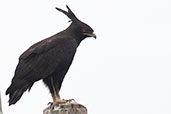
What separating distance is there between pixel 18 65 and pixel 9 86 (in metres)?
0.60

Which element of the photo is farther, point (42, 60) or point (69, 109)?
point (42, 60)

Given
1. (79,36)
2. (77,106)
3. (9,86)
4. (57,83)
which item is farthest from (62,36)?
(77,106)

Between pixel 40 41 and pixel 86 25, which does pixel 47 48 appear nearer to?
pixel 40 41

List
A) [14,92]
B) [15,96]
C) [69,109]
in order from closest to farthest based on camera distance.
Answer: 1. [69,109]
2. [15,96]
3. [14,92]

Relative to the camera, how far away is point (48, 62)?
748 cm

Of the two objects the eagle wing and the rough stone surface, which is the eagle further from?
the rough stone surface

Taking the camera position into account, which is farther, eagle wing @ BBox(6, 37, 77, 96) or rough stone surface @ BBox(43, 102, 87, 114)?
eagle wing @ BBox(6, 37, 77, 96)

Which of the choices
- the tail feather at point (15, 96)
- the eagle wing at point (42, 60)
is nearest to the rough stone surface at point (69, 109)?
the tail feather at point (15, 96)

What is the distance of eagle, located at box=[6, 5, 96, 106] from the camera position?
7014 mm

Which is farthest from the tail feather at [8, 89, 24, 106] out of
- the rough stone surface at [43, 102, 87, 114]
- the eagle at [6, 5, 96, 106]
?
the rough stone surface at [43, 102, 87, 114]

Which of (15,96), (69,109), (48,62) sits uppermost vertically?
(48,62)

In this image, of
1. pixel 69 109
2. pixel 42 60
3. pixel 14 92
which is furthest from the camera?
pixel 42 60

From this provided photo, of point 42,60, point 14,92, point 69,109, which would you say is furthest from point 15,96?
point 69,109

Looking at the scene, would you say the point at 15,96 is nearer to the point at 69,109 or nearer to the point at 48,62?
the point at 48,62
